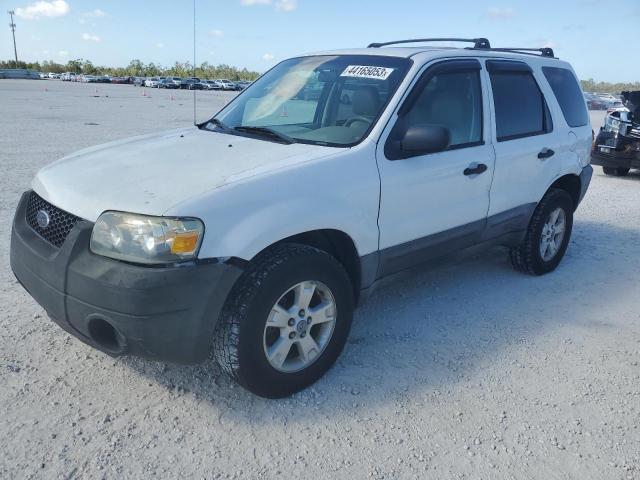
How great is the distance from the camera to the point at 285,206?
271cm

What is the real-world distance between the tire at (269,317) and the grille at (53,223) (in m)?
0.87

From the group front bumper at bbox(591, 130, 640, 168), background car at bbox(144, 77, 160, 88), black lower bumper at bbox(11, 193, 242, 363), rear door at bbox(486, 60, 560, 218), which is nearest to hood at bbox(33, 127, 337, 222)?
black lower bumper at bbox(11, 193, 242, 363)

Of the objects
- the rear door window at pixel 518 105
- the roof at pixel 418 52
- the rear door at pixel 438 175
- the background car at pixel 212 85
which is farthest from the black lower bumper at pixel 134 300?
the background car at pixel 212 85

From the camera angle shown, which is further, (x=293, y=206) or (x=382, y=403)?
(x=382, y=403)

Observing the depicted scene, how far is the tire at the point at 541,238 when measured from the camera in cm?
468

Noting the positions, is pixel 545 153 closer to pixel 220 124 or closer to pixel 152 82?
pixel 220 124

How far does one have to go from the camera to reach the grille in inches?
107

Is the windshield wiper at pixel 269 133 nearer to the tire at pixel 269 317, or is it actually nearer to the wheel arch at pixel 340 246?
the wheel arch at pixel 340 246

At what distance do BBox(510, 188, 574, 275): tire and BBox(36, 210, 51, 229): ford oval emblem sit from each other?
11.9 feet

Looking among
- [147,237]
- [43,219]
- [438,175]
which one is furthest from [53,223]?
[438,175]

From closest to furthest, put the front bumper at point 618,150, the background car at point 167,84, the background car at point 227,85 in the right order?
the front bumper at point 618,150 → the background car at point 167,84 → the background car at point 227,85

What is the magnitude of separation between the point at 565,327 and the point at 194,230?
9.19 ft

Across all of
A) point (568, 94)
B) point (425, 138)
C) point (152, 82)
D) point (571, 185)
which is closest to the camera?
point (425, 138)

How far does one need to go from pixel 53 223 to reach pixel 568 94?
14.3 feet
